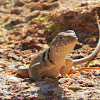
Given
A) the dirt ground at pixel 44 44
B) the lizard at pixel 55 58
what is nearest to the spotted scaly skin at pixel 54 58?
the lizard at pixel 55 58

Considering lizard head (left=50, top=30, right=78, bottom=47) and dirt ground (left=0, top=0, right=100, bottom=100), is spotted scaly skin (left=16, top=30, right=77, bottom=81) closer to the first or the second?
lizard head (left=50, top=30, right=78, bottom=47)

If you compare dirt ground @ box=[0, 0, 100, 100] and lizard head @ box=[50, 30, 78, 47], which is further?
lizard head @ box=[50, 30, 78, 47]

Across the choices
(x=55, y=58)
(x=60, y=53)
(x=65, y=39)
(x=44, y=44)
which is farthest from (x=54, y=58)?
(x=44, y=44)

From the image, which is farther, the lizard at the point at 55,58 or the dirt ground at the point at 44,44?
the lizard at the point at 55,58

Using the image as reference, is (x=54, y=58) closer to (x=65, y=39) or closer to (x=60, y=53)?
(x=60, y=53)

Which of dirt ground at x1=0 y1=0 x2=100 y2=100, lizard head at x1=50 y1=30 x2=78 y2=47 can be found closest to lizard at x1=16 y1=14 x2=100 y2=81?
lizard head at x1=50 y1=30 x2=78 y2=47

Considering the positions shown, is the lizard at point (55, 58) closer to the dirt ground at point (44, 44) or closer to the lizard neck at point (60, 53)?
the lizard neck at point (60, 53)

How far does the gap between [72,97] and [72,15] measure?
491 cm

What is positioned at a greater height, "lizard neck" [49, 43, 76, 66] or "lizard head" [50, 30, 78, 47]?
"lizard head" [50, 30, 78, 47]

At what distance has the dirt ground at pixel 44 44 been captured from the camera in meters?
2.72

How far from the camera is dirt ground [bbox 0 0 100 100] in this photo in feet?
8.93

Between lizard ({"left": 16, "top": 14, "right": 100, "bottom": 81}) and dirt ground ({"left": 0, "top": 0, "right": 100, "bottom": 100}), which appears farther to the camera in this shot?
lizard ({"left": 16, "top": 14, "right": 100, "bottom": 81})

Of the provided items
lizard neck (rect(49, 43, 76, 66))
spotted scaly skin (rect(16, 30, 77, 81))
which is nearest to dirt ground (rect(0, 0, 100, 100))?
spotted scaly skin (rect(16, 30, 77, 81))

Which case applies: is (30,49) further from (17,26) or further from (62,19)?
(17,26)
